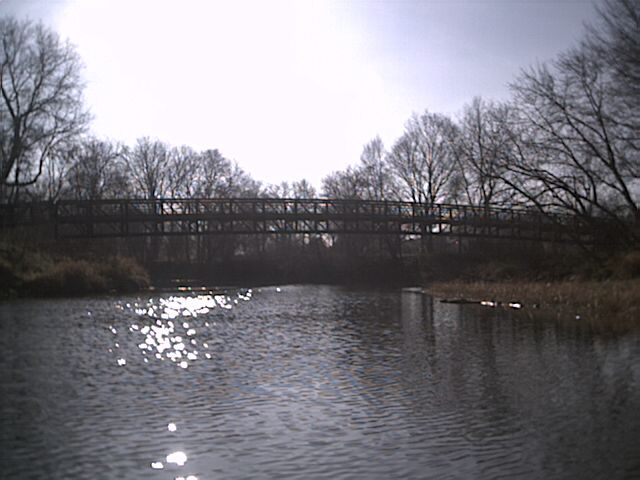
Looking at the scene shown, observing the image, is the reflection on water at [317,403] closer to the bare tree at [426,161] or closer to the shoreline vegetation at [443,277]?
the shoreline vegetation at [443,277]

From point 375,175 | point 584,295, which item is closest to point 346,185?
point 375,175

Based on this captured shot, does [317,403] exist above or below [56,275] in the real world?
below

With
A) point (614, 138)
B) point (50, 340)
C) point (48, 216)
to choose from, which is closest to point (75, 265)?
point (48, 216)

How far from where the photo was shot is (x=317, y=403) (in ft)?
33.5

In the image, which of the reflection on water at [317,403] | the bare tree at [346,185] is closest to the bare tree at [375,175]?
the bare tree at [346,185]

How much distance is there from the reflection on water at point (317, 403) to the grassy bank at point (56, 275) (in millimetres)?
15160

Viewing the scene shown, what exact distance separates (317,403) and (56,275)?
92.3ft

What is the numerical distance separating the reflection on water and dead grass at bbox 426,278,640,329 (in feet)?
8.12

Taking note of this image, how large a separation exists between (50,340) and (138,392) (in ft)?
22.7

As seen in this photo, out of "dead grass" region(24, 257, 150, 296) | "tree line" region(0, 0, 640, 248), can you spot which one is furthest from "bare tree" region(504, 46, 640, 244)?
"dead grass" region(24, 257, 150, 296)

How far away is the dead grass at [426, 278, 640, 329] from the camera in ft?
68.7

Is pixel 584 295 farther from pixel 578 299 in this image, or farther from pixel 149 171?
pixel 149 171

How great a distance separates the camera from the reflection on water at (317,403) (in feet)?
24.4

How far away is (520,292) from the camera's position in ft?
98.5
